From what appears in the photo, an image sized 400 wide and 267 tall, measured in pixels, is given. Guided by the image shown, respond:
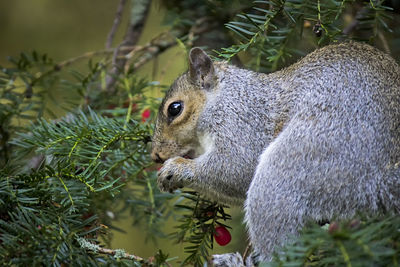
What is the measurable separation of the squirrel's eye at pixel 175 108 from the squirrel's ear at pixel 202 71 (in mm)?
143

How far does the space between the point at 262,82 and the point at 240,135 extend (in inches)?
12.2

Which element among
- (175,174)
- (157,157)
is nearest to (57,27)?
(157,157)

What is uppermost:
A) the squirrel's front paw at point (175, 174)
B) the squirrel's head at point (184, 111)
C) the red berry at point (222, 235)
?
the squirrel's head at point (184, 111)

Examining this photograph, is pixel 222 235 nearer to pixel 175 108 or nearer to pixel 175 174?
pixel 175 174

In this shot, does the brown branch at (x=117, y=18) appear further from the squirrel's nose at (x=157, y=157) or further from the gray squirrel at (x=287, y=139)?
the squirrel's nose at (x=157, y=157)

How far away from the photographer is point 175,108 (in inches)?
94.8

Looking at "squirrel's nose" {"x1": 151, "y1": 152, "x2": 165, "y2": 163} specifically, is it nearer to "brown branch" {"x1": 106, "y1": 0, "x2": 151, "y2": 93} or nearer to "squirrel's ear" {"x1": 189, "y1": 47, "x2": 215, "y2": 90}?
"squirrel's ear" {"x1": 189, "y1": 47, "x2": 215, "y2": 90}

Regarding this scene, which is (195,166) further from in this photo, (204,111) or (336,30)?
(336,30)

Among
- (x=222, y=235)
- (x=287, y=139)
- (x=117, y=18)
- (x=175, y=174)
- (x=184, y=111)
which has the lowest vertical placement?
(x=222, y=235)

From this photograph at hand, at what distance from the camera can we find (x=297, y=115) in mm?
2051

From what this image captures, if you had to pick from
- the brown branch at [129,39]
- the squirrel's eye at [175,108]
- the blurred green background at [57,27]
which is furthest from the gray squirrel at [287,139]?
the blurred green background at [57,27]

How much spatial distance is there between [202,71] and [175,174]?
53 cm

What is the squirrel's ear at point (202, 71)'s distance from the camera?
244 cm

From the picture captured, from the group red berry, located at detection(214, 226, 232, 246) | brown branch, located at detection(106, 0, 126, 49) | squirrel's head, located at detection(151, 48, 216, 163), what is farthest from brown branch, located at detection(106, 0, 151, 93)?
red berry, located at detection(214, 226, 232, 246)
